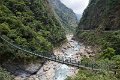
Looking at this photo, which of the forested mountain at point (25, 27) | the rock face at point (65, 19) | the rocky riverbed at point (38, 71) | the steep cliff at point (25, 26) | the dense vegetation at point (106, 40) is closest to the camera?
the dense vegetation at point (106, 40)

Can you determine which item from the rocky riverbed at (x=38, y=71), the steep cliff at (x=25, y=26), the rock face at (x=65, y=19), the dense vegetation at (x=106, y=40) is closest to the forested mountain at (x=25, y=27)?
the steep cliff at (x=25, y=26)

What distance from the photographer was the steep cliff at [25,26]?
29.3 m

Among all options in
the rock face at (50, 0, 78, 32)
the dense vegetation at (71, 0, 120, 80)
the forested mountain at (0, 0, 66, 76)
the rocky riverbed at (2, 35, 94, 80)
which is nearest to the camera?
the dense vegetation at (71, 0, 120, 80)

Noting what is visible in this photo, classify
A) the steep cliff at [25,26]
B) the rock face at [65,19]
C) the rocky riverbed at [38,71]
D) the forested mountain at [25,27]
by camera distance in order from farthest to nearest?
1. the rock face at [65,19]
2. the steep cliff at [25,26]
3. the forested mountain at [25,27]
4. the rocky riverbed at [38,71]

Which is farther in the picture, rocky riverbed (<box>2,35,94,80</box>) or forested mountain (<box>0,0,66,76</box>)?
forested mountain (<box>0,0,66,76</box>)

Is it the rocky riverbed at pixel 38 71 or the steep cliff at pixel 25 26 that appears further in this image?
the steep cliff at pixel 25 26

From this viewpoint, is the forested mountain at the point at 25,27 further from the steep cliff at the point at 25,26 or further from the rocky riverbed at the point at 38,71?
the rocky riverbed at the point at 38,71

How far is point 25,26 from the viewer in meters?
33.1

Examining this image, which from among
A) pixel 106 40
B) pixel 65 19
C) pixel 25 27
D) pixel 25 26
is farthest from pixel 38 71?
pixel 65 19

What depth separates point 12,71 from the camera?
2619cm

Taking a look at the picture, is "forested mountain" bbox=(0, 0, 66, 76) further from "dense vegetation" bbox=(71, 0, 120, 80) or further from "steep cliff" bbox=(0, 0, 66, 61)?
"dense vegetation" bbox=(71, 0, 120, 80)

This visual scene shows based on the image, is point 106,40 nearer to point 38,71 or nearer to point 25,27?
point 25,27

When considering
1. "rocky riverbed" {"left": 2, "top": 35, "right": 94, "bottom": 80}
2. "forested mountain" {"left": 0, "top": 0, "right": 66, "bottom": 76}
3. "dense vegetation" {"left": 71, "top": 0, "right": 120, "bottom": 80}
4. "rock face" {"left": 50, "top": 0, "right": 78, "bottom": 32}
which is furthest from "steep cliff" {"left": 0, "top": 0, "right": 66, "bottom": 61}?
"rock face" {"left": 50, "top": 0, "right": 78, "bottom": 32}

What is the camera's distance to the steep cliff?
96.0ft
